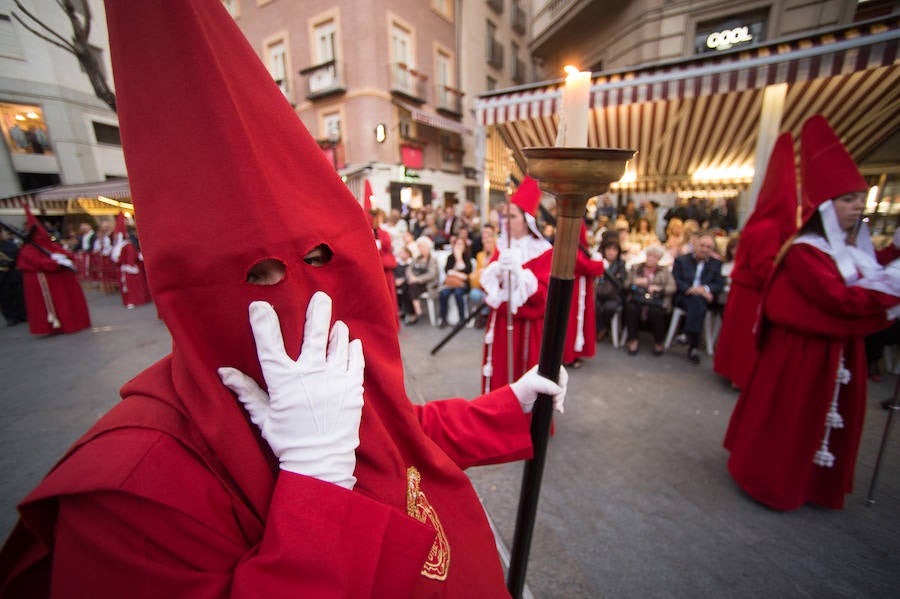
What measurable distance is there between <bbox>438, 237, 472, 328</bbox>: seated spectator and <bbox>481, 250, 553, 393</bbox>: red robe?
2845mm

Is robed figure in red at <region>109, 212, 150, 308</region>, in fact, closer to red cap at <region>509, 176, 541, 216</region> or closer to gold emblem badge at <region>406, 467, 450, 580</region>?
red cap at <region>509, 176, 541, 216</region>

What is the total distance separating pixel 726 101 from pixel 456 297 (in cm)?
566

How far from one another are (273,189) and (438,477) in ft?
2.80

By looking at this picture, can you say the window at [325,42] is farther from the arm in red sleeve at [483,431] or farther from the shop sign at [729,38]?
the arm in red sleeve at [483,431]

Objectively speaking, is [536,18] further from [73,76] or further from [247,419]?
[247,419]

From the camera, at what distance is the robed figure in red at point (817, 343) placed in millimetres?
2008

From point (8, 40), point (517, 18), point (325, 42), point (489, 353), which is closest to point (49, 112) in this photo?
point (8, 40)

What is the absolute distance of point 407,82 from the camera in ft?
48.9

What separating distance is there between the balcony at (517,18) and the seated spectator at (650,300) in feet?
69.6

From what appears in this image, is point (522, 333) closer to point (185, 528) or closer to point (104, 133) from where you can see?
point (185, 528)

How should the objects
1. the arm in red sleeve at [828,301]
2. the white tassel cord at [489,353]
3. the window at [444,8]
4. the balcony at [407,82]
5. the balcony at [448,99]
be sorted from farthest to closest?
the balcony at [448,99]
the window at [444,8]
the balcony at [407,82]
the white tassel cord at [489,353]
the arm in red sleeve at [828,301]

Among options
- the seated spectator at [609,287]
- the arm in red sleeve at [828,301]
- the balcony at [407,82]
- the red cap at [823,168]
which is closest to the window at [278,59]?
the balcony at [407,82]

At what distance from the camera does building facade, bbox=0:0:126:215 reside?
148 centimetres

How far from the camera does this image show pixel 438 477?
3.40 feet
